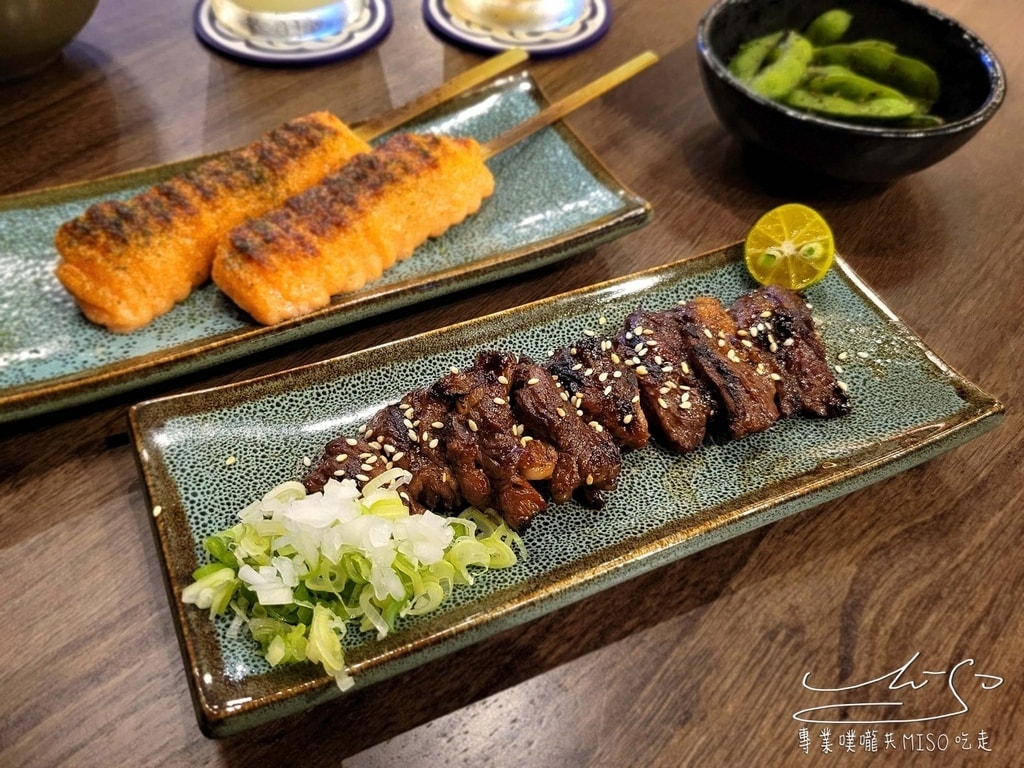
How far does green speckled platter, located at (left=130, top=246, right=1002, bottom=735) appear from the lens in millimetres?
1997

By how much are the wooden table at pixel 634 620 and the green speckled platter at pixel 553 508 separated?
0.20 m

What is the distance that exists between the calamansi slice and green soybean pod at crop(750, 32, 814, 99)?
895mm

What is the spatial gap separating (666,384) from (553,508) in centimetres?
58

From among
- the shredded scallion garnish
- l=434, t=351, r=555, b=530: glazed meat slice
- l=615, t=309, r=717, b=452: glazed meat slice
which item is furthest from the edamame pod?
the shredded scallion garnish

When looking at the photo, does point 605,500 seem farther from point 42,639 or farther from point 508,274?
point 42,639

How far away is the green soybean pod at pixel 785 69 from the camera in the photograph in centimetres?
377

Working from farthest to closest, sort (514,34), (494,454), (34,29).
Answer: (514,34), (34,29), (494,454)

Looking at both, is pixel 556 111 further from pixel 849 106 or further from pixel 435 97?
pixel 849 106

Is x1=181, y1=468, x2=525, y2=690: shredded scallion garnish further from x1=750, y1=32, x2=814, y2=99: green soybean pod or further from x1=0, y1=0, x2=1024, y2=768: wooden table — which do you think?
x1=750, y1=32, x2=814, y2=99: green soybean pod

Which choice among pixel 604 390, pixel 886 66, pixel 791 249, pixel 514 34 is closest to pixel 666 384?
pixel 604 390

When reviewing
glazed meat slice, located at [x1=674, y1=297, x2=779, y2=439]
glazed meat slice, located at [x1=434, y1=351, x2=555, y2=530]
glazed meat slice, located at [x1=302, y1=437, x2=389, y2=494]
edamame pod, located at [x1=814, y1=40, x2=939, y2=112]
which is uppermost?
edamame pod, located at [x1=814, y1=40, x2=939, y2=112]

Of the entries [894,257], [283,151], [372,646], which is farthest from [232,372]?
[894,257]

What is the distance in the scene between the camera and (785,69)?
3.84 meters

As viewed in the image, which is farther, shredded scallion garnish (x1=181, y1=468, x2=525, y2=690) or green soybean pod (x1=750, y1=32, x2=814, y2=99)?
green soybean pod (x1=750, y1=32, x2=814, y2=99)
